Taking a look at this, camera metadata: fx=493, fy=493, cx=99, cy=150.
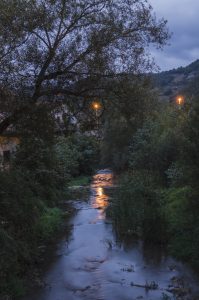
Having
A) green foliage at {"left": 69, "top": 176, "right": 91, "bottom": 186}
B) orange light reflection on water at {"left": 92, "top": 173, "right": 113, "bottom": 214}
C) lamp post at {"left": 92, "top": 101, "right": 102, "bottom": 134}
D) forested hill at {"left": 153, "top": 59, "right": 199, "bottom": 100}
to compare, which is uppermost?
forested hill at {"left": 153, "top": 59, "right": 199, "bottom": 100}

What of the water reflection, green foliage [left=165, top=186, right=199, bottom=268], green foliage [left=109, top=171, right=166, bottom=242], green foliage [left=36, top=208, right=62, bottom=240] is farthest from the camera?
the water reflection

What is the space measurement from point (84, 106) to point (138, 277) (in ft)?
16.3

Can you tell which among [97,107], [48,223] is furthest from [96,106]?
[48,223]

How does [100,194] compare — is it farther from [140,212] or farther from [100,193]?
[140,212]

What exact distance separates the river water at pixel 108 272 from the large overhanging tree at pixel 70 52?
451cm

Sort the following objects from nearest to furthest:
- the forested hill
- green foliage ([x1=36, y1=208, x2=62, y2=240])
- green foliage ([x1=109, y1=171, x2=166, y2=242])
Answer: green foliage ([x1=109, y1=171, x2=166, y2=242]) → green foliage ([x1=36, y1=208, x2=62, y2=240]) → the forested hill

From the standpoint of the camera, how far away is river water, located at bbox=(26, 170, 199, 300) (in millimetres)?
12023

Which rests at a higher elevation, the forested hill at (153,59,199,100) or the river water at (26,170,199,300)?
the forested hill at (153,59,199,100)

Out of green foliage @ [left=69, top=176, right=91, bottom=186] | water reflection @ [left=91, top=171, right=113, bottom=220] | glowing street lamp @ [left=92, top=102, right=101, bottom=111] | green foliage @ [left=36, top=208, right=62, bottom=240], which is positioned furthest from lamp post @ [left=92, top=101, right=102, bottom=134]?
green foliage @ [left=69, top=176, right=91, bottom=186]

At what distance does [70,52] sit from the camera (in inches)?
444

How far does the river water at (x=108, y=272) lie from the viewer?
473 inches

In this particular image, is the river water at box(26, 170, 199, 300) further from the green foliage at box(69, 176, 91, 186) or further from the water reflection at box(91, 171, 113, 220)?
the green foliage at box(69, 176, 91, 186)

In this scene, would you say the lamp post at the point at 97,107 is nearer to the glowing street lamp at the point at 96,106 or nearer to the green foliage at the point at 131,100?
the glowing street lamp at the point at 96,106

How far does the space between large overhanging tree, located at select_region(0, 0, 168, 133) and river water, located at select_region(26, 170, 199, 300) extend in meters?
4.51
